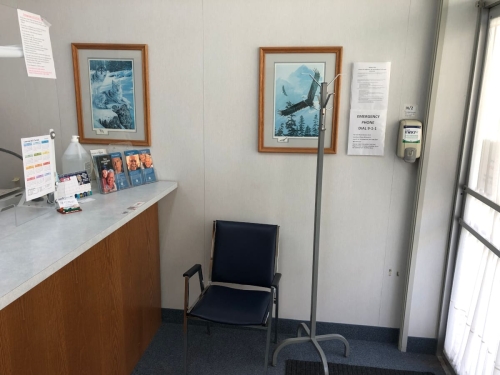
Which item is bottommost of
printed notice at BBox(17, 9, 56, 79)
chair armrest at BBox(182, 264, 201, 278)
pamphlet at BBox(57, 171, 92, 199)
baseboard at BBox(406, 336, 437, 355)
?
baseboard at BBox(406, 336, 437, 355)

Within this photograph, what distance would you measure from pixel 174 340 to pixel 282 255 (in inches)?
38.4

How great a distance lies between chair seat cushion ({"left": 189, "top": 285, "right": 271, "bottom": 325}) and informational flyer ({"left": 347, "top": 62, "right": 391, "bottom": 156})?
3.68ft

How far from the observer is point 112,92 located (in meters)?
2.64

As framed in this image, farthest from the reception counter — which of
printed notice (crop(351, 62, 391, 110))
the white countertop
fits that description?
printed notice (crop(351, 62, 391, 110))

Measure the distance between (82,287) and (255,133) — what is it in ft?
4.59

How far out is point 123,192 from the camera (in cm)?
249

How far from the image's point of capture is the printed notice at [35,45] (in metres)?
1.87

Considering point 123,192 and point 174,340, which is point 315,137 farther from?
point 174,340

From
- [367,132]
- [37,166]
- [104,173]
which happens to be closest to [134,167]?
[104,173]

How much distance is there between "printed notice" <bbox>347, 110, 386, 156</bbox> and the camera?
2.47m

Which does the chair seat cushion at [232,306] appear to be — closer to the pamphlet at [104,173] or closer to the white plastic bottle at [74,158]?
the pamphlet at [104,173]

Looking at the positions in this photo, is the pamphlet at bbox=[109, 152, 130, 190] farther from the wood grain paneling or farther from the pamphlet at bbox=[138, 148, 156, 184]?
the wood grain paneling

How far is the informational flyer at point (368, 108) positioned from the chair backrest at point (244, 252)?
0.78 m

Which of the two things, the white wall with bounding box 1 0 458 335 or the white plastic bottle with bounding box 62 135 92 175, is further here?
the white plastic bottle with bounding box 62 135 92 175
